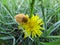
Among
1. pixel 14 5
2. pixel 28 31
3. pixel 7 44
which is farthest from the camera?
pixel 14 5

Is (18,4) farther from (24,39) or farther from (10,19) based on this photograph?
(24,39)

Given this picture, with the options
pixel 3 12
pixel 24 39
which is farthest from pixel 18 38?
pixel 3 12

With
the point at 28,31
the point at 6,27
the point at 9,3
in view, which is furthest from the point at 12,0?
the point at 28,31

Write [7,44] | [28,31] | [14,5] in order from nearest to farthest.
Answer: [28,31]
[7,44]
[14,5]

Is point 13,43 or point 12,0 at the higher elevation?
point 12,0

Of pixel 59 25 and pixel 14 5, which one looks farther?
pixel 14 5

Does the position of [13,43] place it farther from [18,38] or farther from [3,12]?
[3,12]
